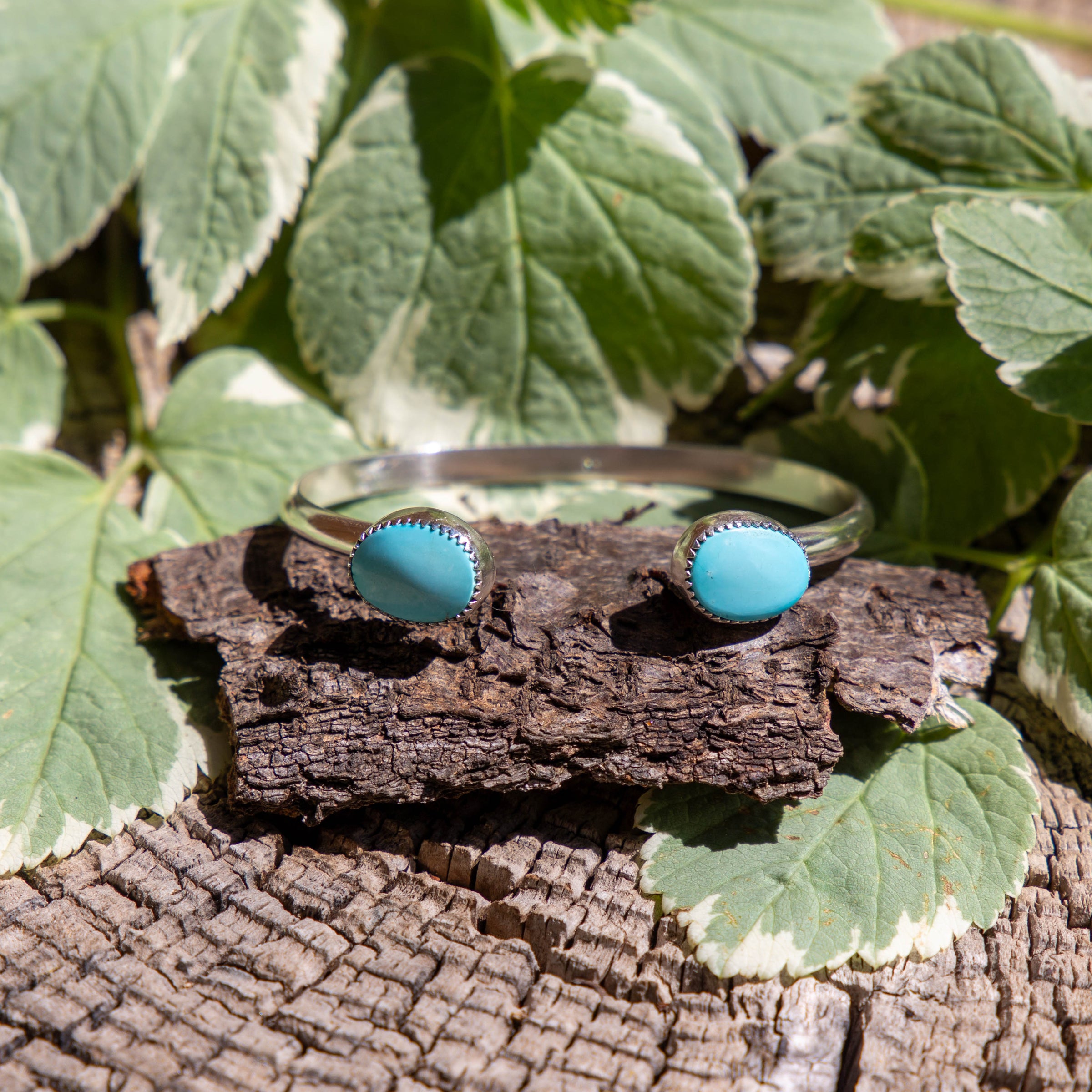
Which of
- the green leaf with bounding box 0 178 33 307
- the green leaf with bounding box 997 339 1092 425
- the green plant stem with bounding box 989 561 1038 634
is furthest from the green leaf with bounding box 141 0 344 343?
the green plant stem with bounding box 989 561 1038 634

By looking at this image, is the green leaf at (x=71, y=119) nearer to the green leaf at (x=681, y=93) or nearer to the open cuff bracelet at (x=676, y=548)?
the open cuff bracelet at (x=676, y=548)

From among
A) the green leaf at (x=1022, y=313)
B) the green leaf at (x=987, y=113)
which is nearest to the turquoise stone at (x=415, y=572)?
the green leaf at (x=1022, y=313)

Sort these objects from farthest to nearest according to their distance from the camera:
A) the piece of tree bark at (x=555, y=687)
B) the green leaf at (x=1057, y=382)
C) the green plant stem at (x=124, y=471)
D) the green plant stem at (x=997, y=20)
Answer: the green plant stem at (x=997, y=20) < the green plant stem at (x=124, y=471) < the green leaf at (x=1057, y=382) < the piece of tree bark at (x=555, y=687)

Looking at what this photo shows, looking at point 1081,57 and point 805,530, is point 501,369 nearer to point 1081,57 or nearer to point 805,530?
point 805,530

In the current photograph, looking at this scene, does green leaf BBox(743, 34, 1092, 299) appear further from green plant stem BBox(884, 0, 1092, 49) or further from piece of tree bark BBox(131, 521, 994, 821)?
green plant stem BBox(884, 0, 1092, 49)

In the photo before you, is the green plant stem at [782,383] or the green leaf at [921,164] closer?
the green leaf at [921,164]

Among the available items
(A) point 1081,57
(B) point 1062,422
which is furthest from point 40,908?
(A) point 1081,57
